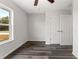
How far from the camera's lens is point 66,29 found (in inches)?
304

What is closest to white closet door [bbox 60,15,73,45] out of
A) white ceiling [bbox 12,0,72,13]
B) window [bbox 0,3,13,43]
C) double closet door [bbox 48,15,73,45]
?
double closet door [bbox 48,15,73,45]

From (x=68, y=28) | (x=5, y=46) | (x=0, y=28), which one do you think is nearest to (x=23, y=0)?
(x=0, y=28)

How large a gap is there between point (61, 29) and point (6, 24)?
13.1 feet

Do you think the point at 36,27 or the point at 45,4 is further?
the point at 36,27

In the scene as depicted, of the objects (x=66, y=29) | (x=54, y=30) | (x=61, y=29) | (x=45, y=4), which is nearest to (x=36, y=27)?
(x=54, y=30)

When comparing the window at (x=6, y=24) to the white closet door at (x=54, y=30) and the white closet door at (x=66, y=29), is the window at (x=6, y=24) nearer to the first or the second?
the white closet door at (x=54, y=30)

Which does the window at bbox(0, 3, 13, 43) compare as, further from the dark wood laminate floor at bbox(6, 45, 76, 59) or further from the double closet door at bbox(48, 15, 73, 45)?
the double closet door at bbox(48, 15, 73, 45)

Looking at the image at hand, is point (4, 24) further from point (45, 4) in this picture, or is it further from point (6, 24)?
point (45, 4)

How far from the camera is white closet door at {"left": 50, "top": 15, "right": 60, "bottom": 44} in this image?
8047mm

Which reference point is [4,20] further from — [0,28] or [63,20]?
[63,20]

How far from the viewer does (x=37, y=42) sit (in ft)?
30.1

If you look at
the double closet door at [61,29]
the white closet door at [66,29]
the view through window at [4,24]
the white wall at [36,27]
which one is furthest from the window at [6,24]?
the white wall at [36,27]

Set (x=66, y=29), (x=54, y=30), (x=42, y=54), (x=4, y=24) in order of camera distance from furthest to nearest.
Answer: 1. (x=54, y=30)
2. (x=66, y=29)
3. (x=42, y=54)
4. (x=4, y=24)

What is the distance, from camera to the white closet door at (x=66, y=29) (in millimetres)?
7645
